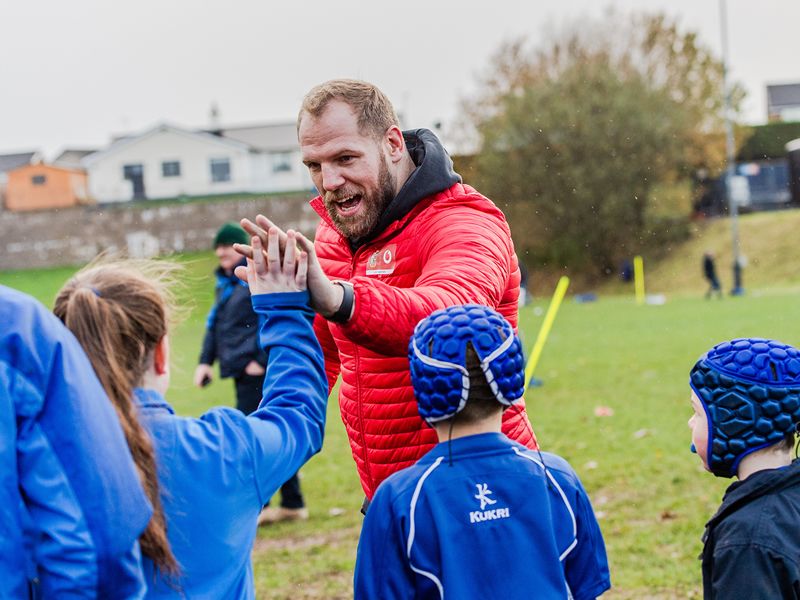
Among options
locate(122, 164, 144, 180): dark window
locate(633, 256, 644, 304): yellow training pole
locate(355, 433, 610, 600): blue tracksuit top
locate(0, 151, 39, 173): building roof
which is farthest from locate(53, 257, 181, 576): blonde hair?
locate(0, 151, 39, 173): building roof

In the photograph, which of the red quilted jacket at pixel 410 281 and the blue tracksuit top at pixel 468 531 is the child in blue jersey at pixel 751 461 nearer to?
the blue tracksuit top at pixel 468 531

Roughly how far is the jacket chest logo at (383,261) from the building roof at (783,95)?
84865 millimetres

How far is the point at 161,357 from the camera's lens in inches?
102

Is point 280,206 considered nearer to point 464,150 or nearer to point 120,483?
point 464,150

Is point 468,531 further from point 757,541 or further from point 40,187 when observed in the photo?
point 40,187

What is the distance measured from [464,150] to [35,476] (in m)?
44.9

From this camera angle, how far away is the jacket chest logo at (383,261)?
10.7 ft

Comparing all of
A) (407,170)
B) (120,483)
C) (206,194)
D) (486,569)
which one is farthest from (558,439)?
(206,194)

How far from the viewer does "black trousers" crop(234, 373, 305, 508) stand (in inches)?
310

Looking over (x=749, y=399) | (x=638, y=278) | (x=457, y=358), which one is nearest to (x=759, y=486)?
(x=749, y=399)

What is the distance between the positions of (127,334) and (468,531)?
101cm

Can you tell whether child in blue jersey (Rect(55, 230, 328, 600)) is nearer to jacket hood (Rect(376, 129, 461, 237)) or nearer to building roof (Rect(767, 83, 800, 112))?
jacket hood (Rect(376, 129, 461, 237))

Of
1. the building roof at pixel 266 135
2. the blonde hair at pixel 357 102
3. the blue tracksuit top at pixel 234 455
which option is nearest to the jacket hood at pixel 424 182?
the blonde hair at pixel 357 102

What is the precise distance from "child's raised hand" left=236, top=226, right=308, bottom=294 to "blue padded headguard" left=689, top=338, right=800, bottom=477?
127cm
